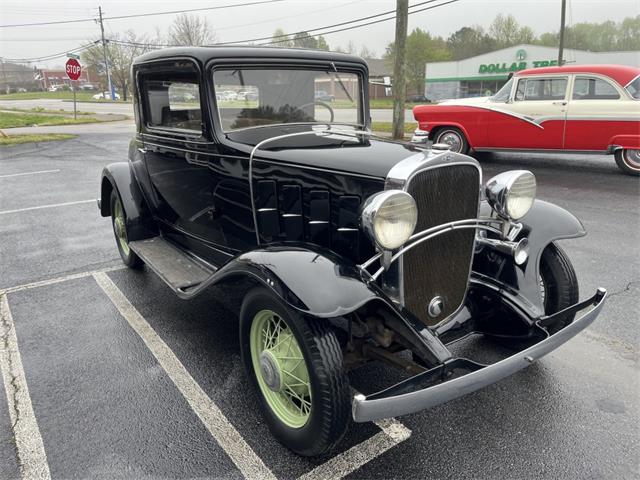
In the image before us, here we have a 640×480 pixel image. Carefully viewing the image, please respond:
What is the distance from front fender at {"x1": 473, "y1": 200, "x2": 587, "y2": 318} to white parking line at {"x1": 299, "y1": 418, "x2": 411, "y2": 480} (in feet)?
3.13

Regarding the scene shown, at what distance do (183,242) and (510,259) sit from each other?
253 centimetres

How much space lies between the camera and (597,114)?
8.16 m

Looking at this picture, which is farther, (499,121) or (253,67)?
(499,121)

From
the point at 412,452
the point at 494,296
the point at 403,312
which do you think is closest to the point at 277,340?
the point at 403,312

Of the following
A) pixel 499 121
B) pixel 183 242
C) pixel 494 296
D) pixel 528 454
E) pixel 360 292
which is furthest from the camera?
pixel 499 121

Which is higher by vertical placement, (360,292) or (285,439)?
(360,292)

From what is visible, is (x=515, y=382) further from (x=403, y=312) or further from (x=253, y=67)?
(x=253, y=67)

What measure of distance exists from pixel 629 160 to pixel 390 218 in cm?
815

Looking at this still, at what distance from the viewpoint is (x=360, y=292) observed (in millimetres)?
1993

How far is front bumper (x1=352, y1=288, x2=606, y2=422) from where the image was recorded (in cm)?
178

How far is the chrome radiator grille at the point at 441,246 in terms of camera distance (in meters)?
2.29

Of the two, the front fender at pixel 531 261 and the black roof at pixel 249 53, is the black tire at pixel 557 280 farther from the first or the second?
the black roof at pixel 249 53

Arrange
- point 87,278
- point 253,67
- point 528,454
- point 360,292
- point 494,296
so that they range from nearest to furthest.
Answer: point 360,292
point 528,454
point 494,296
point 253,67
point 87,278

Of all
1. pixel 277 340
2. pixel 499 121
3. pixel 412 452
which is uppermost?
pixel 499 121
